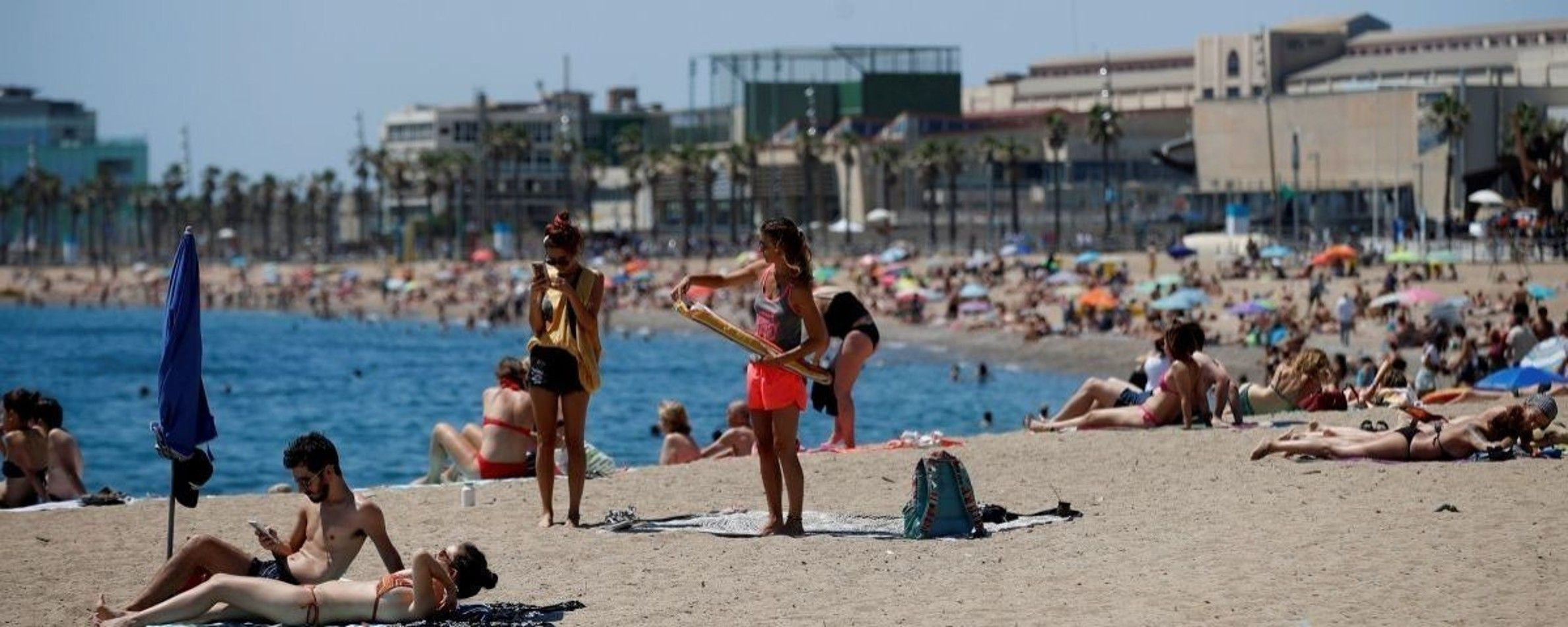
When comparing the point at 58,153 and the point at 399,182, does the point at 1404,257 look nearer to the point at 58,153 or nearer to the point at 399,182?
the point at 399,182

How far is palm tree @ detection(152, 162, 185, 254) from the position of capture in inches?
5522

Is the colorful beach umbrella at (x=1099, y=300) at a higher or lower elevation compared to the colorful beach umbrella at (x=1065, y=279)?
lower

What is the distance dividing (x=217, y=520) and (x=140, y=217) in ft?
457

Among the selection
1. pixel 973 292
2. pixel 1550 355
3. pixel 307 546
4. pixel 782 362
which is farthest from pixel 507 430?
pixel 973 292

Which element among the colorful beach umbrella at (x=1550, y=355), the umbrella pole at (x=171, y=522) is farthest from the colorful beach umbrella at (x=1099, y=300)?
the umbrella pole at (x=171, y=522)

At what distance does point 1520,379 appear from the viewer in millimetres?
19312

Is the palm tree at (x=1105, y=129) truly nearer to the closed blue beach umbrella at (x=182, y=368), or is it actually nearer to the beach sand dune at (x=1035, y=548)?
the beach sand dune at (x=1035, y=548)

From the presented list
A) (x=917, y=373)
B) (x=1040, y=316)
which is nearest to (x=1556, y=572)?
(x=917, y=373)

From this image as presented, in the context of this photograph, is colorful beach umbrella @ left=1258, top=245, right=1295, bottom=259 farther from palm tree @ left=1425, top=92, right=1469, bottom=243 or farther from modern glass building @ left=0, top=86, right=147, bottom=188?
modern glass building @ left=0, top=86, right=147, bottom=188

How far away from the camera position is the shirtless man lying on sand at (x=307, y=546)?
30.6 feet

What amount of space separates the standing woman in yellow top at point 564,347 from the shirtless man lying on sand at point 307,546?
2.27 metres

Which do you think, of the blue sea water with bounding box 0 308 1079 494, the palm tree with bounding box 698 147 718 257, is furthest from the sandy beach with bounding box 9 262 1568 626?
the palm tree with bounding box 698 147 718 257

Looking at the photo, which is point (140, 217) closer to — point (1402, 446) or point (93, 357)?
point (93, 357)

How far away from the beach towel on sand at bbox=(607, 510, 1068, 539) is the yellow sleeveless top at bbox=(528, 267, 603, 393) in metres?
0.85
